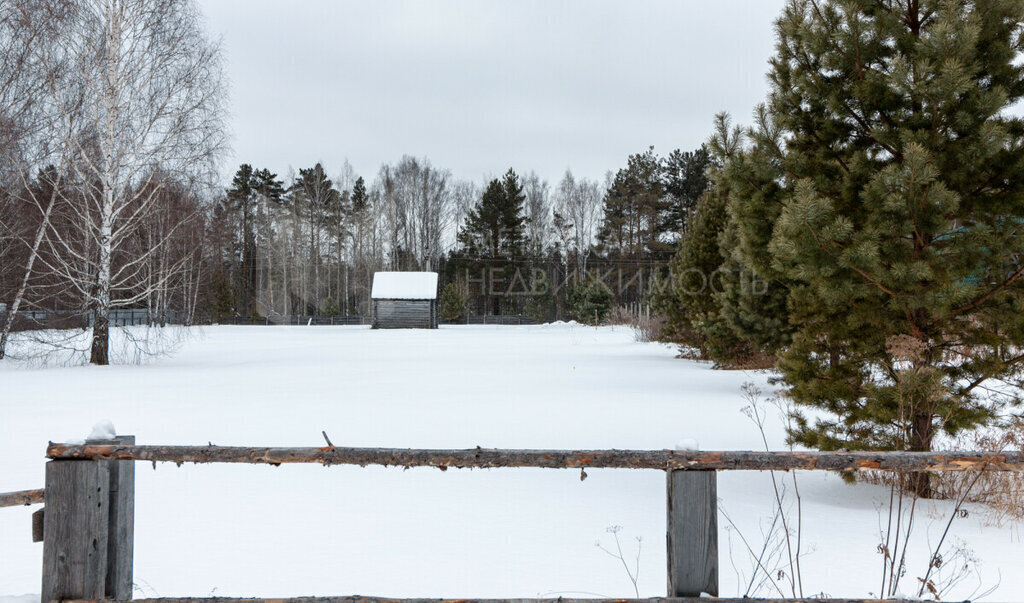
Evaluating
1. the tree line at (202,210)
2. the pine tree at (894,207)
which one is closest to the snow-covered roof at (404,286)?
the tree line at (202,210)

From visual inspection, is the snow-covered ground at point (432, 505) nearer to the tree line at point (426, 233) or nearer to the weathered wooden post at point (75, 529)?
the weathered wooden post at point (75, 529)

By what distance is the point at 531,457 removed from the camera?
2.49 metres

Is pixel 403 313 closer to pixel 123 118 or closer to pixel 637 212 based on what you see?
pixel 637 212

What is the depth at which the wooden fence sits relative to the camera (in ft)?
7.61

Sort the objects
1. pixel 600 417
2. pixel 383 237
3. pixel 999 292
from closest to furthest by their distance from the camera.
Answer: pixel 999 292 < pixel 600 417 < pixel 383 237

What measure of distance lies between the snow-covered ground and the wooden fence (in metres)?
0.64

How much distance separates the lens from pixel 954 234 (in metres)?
5.09

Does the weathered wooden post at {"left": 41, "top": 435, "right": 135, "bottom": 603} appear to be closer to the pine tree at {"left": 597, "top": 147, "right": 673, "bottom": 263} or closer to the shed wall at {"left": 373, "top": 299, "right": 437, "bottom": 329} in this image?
the shed wall at {"left": 373, "top": 299, "right": 437, "bottom": 329}

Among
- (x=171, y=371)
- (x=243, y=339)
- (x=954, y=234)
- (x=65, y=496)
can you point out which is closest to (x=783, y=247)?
(x=954, y=234)

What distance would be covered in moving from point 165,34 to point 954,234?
56.2 feet

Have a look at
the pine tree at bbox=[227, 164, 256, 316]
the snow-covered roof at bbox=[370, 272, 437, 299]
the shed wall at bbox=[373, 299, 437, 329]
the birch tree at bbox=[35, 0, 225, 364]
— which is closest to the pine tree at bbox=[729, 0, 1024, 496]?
the birch tree at bbox=[35, 0, 225, 364]

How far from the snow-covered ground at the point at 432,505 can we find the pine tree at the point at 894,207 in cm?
104

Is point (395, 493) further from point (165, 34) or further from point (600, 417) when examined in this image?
point (165, 34)

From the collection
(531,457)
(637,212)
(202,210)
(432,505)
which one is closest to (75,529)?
(531,457)
